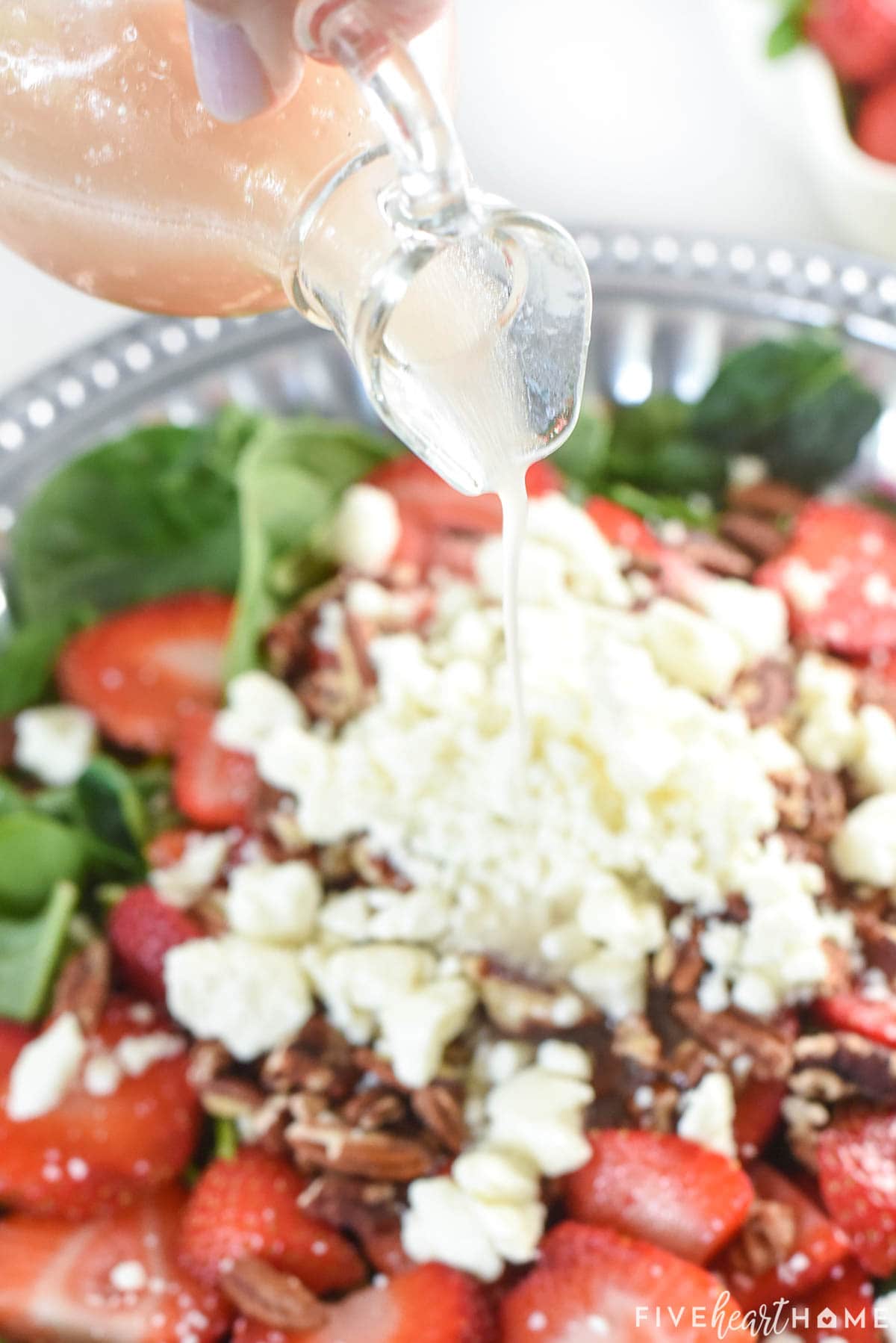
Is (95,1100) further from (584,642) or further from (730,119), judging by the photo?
(730,119)

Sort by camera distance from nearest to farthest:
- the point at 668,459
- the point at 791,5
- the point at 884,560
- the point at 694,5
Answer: the point at 884,560, the point at 668,459, the point at 791,5, the point at 694,5

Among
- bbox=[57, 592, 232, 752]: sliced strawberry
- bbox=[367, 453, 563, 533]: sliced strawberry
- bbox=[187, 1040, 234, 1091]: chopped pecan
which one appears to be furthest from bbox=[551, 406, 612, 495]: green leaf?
bbox=[187, 1040, 234, 1091]: chopped pecan

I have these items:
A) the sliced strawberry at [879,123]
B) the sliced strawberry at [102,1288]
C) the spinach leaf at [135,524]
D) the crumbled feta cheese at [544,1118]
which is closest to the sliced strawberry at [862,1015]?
the crumbled feta cheese at [544,1118]

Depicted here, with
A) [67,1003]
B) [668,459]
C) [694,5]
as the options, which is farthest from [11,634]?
[694,5]

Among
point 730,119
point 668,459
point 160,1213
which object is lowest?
point 160,1213

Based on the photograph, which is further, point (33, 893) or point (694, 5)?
point (694, 5)

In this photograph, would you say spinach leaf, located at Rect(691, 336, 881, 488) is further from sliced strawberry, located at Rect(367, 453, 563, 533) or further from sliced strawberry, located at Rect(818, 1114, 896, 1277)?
sliced strawberry, located at Rect(818, 1114, 896, 1277)
